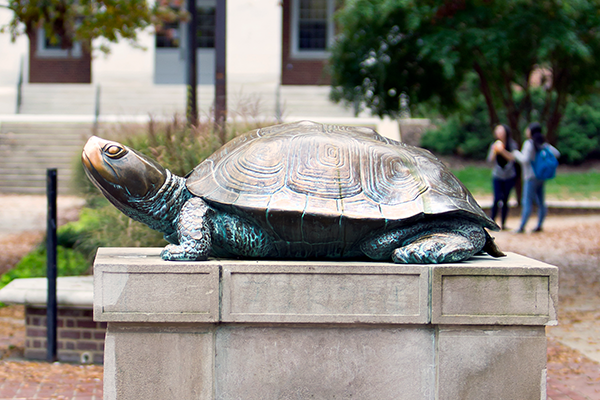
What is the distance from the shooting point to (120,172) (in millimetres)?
3537

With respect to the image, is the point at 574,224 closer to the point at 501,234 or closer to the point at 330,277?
the point at 501,234

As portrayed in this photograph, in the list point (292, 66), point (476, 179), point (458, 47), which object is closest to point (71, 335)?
point (458, 47)

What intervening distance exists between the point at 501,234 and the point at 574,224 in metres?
2.71

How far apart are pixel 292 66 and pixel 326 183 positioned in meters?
21.8

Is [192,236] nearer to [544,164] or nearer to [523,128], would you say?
[544,164]

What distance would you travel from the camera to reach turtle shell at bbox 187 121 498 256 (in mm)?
3490

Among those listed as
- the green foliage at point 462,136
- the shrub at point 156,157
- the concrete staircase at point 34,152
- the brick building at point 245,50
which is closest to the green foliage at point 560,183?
the green foliage at point 462,136

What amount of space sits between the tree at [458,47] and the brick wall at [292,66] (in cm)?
906

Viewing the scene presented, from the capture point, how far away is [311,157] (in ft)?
11.9

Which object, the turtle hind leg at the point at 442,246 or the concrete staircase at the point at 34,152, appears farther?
the concrete staircase at the point at 34,152

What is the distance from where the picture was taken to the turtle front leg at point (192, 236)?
11.6 ft

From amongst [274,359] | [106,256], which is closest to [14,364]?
[106,256]

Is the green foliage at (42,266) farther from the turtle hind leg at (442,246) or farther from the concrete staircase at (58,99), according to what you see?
the concrete staircase at (58,99)

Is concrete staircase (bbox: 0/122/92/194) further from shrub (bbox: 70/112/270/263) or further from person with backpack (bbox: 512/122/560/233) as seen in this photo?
person with backpack (bbox: 512/122/560/233)
